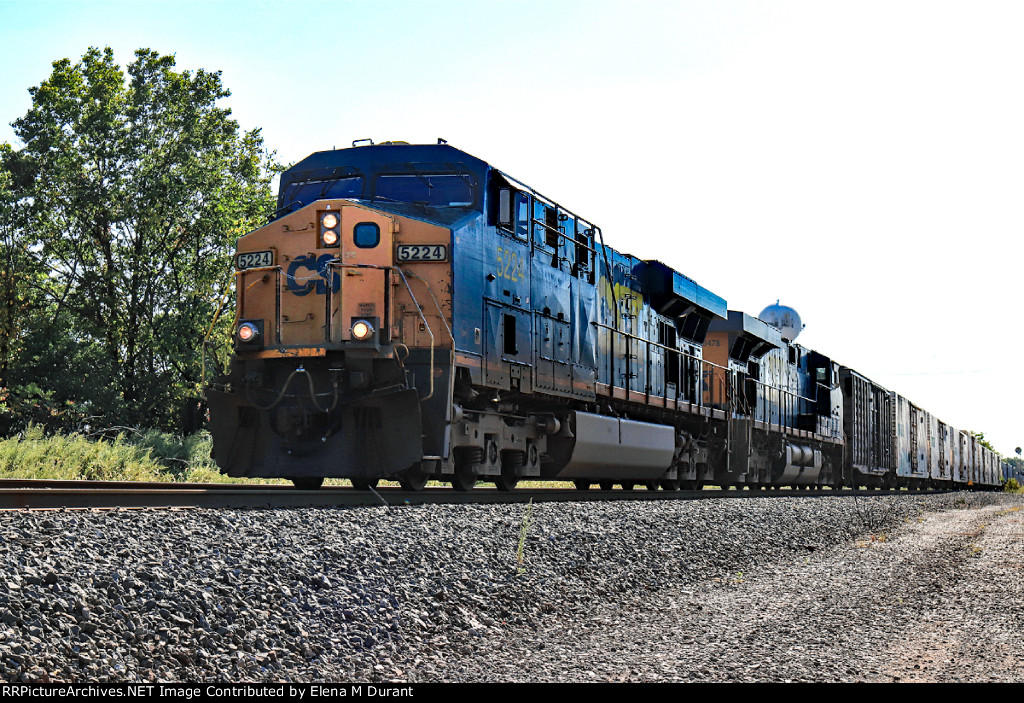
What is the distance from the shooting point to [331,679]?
165 inches

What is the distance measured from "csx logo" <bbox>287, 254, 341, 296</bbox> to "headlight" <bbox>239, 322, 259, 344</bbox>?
0.52m

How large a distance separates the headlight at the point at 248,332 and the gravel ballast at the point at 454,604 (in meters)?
2.97

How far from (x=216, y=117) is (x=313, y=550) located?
863 inches

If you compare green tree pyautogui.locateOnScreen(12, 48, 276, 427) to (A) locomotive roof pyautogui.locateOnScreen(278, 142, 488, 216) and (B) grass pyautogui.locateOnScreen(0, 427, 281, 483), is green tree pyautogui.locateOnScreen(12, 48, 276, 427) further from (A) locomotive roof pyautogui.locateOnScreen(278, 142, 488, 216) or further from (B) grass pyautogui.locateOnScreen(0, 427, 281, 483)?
(A) locomotive roof pyautogui.locateOnScreen(278, 142, 488, 216)

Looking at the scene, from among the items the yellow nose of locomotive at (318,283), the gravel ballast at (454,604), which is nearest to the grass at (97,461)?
the yellow nose of locomotive at (318,283)

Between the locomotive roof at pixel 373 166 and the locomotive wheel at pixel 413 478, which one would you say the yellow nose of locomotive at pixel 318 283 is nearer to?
the locomotive roof at pixel 373 166

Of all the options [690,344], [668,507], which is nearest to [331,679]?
[668,507]

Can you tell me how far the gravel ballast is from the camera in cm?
405

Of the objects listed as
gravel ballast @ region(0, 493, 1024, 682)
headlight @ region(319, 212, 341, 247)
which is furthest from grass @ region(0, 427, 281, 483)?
gravel ballast @ region(0, 493, 1024, 682)

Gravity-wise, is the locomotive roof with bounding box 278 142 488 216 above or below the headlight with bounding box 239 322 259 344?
above

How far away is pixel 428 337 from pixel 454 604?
436 cm

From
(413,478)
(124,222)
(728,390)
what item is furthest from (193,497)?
(124,222)

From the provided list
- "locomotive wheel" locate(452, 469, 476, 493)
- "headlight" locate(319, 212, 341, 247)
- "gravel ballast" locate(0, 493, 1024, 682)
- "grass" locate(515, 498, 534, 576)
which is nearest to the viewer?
"gravel ballast" locate(0, 493, 1024, 682)

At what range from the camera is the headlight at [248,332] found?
31.6 feet
